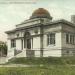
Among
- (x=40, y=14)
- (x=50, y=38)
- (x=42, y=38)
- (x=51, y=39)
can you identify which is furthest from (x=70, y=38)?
(x=40, y=14)

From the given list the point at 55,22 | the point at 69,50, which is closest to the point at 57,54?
the point at 69,50

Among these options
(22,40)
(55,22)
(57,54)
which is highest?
(55,22)

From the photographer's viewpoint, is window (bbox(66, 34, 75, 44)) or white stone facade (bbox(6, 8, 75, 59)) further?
window (bbox(66, 34, 75, 44))

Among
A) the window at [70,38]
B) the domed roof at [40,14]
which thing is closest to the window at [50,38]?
the window at [70,38]

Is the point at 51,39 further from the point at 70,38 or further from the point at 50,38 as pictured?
the point at 70,38

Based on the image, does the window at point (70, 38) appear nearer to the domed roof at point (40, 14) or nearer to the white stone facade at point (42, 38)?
the white stone facade at point (42, 38)

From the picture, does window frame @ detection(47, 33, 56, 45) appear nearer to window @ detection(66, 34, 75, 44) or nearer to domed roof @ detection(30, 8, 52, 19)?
window @ detection(66, 34, 75, 44)

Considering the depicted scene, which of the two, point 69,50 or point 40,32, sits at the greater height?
point 40,32

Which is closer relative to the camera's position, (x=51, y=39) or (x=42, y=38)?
(x=51, y=39)

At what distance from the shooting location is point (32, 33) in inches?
1588

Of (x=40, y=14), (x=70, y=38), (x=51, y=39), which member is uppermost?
(x=40, y=14)

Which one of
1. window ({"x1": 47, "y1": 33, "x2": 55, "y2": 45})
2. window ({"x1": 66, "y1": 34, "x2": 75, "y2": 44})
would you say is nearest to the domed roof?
window ({"x1": 47, "y1": 33, "x2": 55, "y2": 45})

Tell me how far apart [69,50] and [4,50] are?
34471mm

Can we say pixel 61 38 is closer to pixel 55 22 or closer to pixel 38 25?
pixel 55 22
